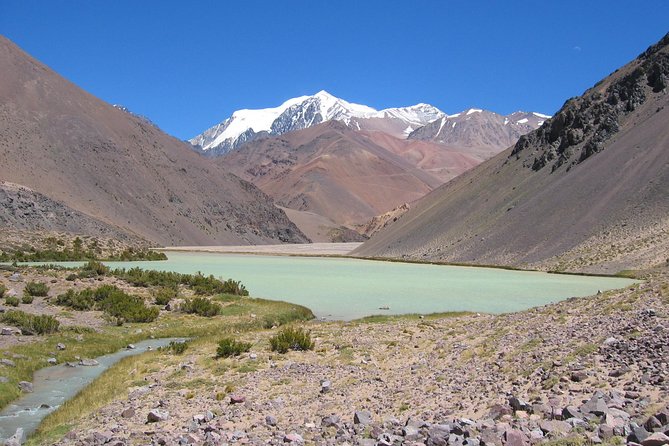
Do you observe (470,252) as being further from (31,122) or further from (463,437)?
(31,122)

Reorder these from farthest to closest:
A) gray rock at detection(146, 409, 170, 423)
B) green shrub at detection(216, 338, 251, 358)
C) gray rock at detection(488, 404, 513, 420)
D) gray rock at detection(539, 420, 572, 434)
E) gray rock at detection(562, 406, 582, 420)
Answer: green shrub at detection(216, 338, 251, 358)
gray rock at detection(146, 409, 170, 423)
gray rock at detection(488, 404, 513, 420)
gray rock at detection(562, 406, 582, 420)
gray rock at detection(539, 420, 572, 434)

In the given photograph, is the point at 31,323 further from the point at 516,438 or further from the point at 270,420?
the point at 516,438

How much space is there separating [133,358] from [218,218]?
150 m

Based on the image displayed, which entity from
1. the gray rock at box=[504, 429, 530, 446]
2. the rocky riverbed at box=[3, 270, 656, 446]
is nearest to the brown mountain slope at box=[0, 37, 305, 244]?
the rocky riverbed at box=[3, 270, 656, 446]

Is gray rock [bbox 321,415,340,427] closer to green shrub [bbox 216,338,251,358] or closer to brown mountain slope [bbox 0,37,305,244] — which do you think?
green shrub [bbox 216,338,251,358]

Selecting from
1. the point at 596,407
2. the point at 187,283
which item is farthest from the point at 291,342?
the point at 187,283

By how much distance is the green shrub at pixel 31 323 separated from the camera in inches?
851

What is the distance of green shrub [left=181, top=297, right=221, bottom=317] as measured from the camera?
28292mm


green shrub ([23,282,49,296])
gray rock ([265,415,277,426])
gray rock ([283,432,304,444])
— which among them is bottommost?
gray rock ([283,432,304,444])

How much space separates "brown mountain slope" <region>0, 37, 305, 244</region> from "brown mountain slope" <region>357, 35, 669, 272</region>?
179ft

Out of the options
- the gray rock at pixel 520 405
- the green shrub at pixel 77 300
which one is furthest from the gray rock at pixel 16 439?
the green shrub at pixel 77 300

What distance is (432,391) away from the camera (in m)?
12.3

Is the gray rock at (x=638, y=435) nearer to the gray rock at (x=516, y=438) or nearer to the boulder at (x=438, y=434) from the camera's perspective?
the gray rock at (x=516, y=438)

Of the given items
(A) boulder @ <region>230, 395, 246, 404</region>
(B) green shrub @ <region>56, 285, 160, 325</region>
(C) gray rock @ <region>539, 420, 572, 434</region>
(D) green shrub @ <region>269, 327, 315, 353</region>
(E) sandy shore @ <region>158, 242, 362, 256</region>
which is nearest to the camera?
(C) gray rock @ <region>539, 420, 572, 434</region>
